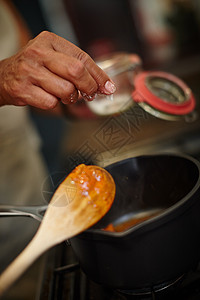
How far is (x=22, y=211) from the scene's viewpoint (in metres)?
0.58

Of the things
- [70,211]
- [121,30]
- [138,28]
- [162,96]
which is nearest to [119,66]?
[162,96]

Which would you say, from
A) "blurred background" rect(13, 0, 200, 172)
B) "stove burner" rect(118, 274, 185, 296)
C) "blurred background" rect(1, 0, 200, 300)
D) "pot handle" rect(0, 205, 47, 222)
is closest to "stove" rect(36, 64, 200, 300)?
"stove burner" rect(118, 274, 185, 296)

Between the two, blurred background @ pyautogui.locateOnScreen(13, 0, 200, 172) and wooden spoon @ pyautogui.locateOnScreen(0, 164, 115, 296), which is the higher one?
wooden spoon @ pyautogui.locateOnScreen(0, 164, 115, 296)

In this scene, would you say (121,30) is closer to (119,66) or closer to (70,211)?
(119,66)

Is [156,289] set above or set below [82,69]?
below

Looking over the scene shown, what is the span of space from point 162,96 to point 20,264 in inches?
20.5

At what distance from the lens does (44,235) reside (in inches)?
19.8

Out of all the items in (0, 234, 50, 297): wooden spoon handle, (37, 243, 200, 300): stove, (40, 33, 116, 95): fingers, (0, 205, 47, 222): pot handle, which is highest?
(40, 33, 116, 95): fingers

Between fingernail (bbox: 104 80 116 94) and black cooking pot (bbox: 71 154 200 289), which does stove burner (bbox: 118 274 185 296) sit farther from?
fingernail (bbox: 104 80 116 94)

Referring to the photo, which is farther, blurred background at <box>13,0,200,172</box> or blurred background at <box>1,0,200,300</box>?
blurred background at <box>13,0,200,172</box>

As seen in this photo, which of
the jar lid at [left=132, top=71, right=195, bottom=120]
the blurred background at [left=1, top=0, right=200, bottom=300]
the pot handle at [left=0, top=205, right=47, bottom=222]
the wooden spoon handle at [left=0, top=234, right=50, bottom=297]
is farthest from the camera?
the blurred background at [left=1, top=0, right=200, bottom=300]

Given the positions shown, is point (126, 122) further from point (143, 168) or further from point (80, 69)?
point (80, 69)

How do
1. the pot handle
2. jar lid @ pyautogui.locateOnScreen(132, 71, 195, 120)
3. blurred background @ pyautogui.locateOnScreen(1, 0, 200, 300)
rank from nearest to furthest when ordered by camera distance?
the pot handle
jar lid @ pyautogui.locateOnScreen(132, 71, 195, 120)
blurred background @ pyautogui.locateOnScreen(1, 0, 200, 300)

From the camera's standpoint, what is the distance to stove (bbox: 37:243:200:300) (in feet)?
1.95
